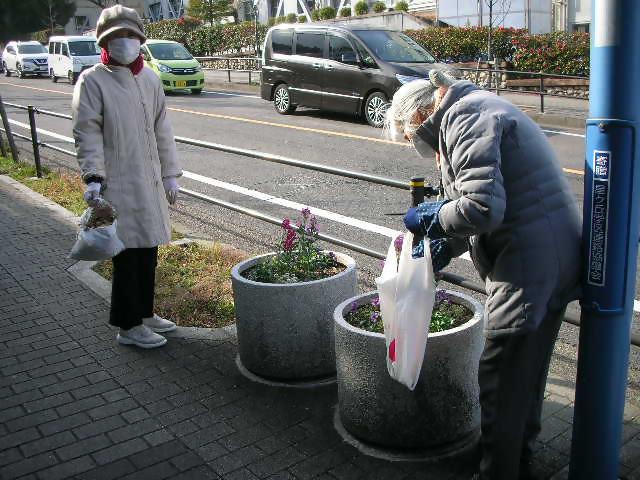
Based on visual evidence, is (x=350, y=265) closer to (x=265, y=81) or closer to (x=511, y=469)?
(x=511, y=469)

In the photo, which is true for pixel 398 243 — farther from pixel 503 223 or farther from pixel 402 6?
pixel 402 6

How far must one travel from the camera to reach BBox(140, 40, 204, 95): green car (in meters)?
23.6

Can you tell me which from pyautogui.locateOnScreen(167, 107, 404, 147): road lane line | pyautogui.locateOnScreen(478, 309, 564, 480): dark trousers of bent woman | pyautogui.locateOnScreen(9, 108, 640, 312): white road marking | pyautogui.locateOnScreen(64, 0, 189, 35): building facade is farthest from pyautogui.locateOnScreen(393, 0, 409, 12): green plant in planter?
pyautogui.locateOnScreen(478, 309, 564, 480): dark trousers of bent woman

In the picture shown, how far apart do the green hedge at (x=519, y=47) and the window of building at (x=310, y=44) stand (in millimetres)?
6240

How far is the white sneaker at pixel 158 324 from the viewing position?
4.91 metres

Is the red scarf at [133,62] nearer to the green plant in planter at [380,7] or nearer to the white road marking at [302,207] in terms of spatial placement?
the white road marking at [302,207]

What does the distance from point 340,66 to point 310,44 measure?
4.41ft

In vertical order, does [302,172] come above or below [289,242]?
below

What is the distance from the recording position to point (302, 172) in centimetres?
1079

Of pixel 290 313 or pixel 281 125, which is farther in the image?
pixel 281 125

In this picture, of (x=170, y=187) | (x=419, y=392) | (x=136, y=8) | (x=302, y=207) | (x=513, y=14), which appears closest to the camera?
(x=419, y=392)

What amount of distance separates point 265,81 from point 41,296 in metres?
13.5

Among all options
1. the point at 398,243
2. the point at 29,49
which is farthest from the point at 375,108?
the point at 29,49

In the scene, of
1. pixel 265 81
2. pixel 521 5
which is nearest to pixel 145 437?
pixel 265 81
